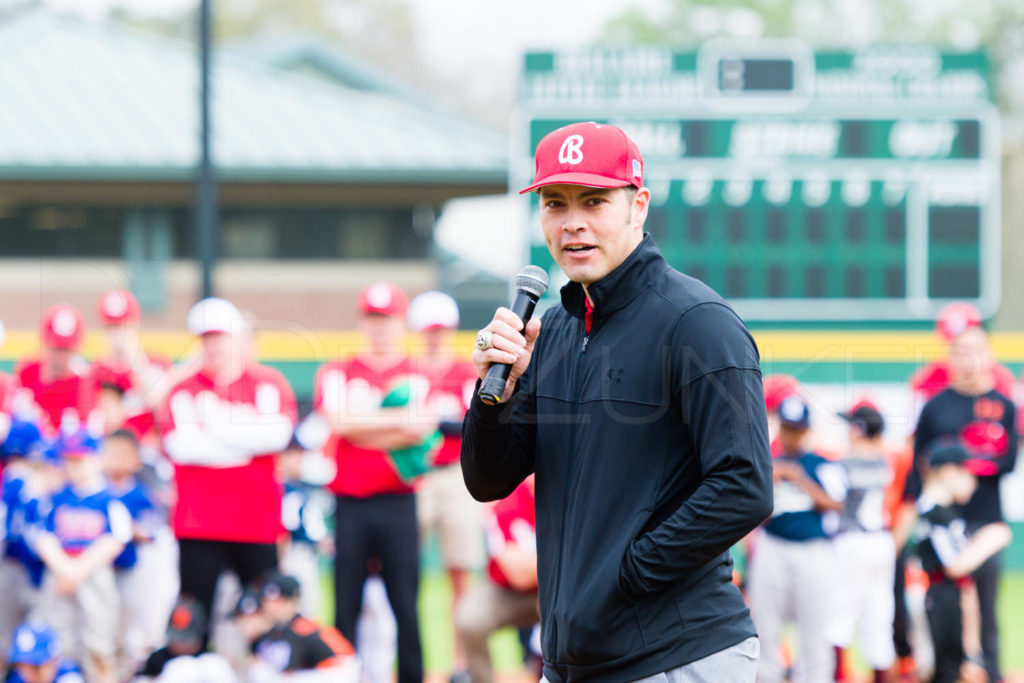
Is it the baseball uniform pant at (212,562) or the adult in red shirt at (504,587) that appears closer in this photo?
the adult in red shirt at (504,587)

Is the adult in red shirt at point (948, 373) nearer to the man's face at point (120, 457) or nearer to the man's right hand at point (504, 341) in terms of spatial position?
the man's face at point (120, 457)

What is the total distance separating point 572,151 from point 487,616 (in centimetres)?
316

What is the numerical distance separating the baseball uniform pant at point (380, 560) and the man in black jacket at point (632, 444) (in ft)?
9.56

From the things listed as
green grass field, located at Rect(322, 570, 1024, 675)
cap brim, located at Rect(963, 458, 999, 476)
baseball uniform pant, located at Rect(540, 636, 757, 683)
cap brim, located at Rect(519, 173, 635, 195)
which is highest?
cap brim, located at Rect(519, 173, 635, 195)

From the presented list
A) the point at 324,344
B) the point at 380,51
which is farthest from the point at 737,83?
the point at 380,51

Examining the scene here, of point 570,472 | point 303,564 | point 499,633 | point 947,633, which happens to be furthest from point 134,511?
point 947,633

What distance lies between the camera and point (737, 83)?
35.0 ft

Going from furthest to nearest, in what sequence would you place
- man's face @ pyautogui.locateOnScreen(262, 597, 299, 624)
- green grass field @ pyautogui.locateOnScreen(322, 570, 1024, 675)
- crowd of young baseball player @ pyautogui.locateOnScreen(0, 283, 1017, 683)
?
1. green grass field @ pyautogui.locateOnScreen(322, 570, 1024, 675)
2. crowd of young baseball player @ pyautogui.locateOnScreen(0, 283, 1017, 683)
3. man's face @ pyautogui.locateOnScreen(262, 597, 299, 624)

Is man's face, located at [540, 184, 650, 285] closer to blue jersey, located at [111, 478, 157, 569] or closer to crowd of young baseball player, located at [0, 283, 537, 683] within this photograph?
crowd of young baseball player, located at [0, 283, 537, 683]

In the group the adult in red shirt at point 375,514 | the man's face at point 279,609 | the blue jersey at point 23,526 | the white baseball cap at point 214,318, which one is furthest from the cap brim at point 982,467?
the blue jersey at point 23,526

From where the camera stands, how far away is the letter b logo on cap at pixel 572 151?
95.0 inches

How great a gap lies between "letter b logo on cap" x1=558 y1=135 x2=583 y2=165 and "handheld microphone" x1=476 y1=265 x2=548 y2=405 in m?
0.34

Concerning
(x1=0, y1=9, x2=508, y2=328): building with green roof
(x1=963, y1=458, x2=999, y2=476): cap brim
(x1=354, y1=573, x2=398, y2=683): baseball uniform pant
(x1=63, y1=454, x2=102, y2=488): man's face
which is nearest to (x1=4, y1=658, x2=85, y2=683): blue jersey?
(x1=63, y1=454, x2=102, y2=488): man's face

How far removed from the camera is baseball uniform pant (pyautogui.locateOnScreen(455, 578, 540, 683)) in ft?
16.9
